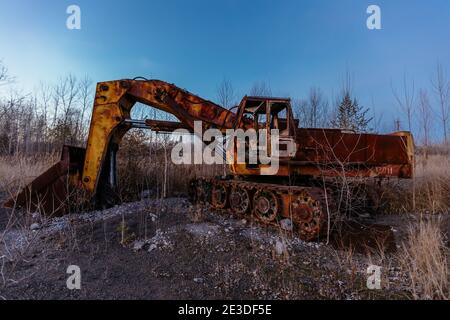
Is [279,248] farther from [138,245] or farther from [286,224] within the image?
[138,245]

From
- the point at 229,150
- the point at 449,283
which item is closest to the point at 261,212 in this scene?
the point at 229,150

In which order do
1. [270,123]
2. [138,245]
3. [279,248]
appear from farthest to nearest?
[270,123] < [138,245] < [279,248]

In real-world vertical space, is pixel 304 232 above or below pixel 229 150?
below

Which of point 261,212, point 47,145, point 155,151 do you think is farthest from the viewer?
point 47,145

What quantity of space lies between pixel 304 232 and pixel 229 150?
97.1 inches

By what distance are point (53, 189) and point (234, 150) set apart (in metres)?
4.07

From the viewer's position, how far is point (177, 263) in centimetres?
402

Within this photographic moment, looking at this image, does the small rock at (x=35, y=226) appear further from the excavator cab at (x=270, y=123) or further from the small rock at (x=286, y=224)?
the small rock at (x=286, y=224)

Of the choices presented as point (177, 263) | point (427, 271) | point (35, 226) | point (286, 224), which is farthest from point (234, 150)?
point (35, 226)

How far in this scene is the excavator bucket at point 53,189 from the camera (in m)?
6.47

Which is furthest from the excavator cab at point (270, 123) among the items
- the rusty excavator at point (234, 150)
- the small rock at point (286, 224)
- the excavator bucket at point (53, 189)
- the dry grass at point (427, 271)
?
the excavator bucket at point (53, 189)
